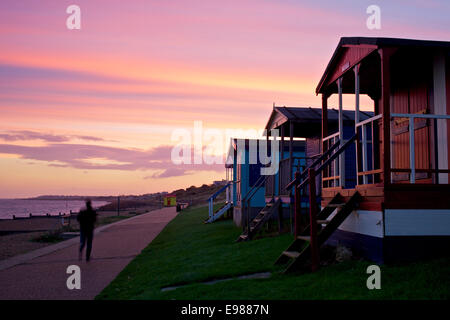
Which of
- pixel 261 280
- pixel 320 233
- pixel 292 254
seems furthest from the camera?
pixel 292 254

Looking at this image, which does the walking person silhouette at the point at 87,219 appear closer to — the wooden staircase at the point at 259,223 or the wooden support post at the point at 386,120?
the wooden staircase at the point at 259,223

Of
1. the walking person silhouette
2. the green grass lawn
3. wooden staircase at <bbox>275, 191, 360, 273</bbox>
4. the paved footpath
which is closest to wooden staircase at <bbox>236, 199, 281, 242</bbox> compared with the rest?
the green grass lawn

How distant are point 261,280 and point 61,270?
683 cm

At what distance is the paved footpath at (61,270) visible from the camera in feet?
31.2

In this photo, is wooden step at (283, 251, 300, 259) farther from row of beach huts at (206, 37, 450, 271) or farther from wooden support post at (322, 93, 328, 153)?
wooden support post at (322, 93, 328, 153)

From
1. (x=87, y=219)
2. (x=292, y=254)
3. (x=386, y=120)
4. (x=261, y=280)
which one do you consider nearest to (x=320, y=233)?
(x=292, y=254)

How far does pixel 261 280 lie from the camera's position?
8.25 meters

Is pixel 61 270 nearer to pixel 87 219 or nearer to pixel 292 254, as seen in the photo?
pixel 87 219

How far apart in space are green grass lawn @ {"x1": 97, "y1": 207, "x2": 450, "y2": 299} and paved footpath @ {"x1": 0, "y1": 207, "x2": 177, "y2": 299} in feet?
1.75

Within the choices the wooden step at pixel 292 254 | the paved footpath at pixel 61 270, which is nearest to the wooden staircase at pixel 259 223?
the paved footpath at pixel 61 270
